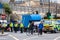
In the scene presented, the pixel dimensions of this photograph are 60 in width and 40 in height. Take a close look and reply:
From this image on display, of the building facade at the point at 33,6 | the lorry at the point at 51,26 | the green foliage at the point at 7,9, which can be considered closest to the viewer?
the lorry at the point at 51,26

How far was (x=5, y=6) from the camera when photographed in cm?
8488

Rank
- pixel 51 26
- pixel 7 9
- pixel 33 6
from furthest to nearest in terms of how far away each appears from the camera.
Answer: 1. pixel 33 6
2. pixel 7 9
3. pixel 51 26

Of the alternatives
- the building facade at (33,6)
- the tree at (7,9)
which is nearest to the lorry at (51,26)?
the tree at (7,9)

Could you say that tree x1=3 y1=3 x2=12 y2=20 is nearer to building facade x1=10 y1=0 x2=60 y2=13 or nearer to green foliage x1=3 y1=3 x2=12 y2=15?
green foliage x1=3 y1=3 x2=12 y2=15

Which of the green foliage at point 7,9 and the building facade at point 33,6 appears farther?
the building facade at point 33,6

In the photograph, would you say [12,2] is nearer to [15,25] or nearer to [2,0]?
[2,0]

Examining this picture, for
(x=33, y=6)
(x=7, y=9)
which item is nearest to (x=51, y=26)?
(x=7, y=9)

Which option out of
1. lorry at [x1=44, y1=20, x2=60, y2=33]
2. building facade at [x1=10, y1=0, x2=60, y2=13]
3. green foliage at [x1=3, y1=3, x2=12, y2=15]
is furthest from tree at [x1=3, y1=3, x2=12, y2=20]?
lorry at [x1=44, y1=20, x2=60, y2=33]

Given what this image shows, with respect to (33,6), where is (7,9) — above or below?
above

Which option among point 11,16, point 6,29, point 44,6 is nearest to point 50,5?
point 44,6

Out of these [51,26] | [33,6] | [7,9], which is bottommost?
[33,6]

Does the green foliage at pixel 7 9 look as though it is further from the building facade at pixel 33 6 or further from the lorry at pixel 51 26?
the lorry at pixel 51 26

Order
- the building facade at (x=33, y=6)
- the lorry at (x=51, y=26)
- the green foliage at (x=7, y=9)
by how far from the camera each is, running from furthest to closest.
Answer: the building facade at (x=33, y=6) < the green foliage at (x=7, y=9) < the lorry at (x=51, y=26)

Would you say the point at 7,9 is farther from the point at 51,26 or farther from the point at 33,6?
the point at 51,26
